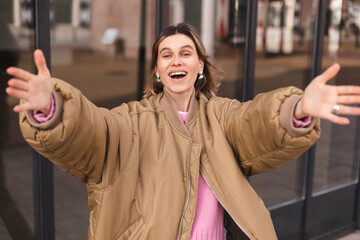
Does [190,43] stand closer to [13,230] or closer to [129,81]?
[13,230]

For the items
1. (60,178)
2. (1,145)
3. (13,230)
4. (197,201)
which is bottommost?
(60,178)

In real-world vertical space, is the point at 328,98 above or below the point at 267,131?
above

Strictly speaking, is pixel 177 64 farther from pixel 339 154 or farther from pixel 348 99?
pixel 339 154

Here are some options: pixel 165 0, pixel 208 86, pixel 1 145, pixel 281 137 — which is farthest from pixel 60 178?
pixel 281 137

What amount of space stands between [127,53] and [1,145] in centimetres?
261

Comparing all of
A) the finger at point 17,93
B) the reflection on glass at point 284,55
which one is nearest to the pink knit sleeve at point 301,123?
the finger at point 17,93

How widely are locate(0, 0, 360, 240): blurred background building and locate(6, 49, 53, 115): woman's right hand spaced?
4.69 feet

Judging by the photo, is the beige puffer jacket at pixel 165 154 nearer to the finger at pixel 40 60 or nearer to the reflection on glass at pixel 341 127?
the finger at pixel 40 60

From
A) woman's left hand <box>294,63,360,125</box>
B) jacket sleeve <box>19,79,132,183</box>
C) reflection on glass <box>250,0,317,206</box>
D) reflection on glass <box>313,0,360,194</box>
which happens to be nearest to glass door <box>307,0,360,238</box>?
reflection on glass <box>313,0,360,194</box>

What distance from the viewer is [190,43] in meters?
2.46

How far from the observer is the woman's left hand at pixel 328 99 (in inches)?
73.0

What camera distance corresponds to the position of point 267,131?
2.12 meters

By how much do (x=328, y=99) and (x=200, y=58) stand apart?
0.87m

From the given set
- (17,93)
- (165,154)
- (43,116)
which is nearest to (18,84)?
(17,93)
